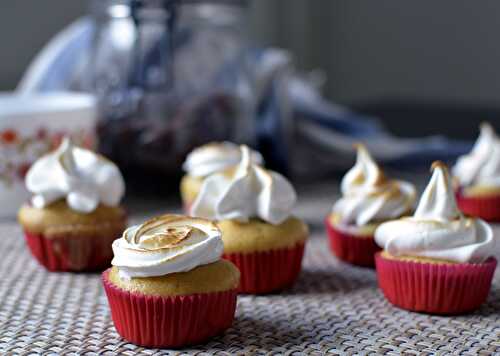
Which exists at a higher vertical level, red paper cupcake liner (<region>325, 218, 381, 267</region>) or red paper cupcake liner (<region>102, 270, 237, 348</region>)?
red paper cupcake liner (<region>102, 270, 237, 348</region>)

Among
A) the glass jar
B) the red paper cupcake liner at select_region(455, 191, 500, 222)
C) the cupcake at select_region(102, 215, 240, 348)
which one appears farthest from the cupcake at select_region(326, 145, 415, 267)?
the glass jar

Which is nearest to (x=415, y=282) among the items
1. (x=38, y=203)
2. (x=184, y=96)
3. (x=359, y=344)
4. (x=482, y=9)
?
(x=359, y=344)

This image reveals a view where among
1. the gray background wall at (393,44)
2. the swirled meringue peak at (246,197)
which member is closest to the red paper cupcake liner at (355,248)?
the swirled meringue peak at (246,197)

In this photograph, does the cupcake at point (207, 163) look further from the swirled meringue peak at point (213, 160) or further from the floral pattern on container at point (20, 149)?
the floral pattern on container at point (20, 149)

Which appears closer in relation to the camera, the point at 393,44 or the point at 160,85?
the point at 160,85

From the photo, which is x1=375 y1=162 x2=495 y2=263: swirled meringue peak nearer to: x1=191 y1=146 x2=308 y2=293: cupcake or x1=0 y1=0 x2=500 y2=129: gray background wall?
x1=191 y1=146 x2=308 y2=293: cupcake

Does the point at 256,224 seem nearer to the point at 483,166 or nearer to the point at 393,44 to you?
the point at 483,166

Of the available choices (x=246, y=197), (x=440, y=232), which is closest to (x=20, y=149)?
(x=246, y=197)
